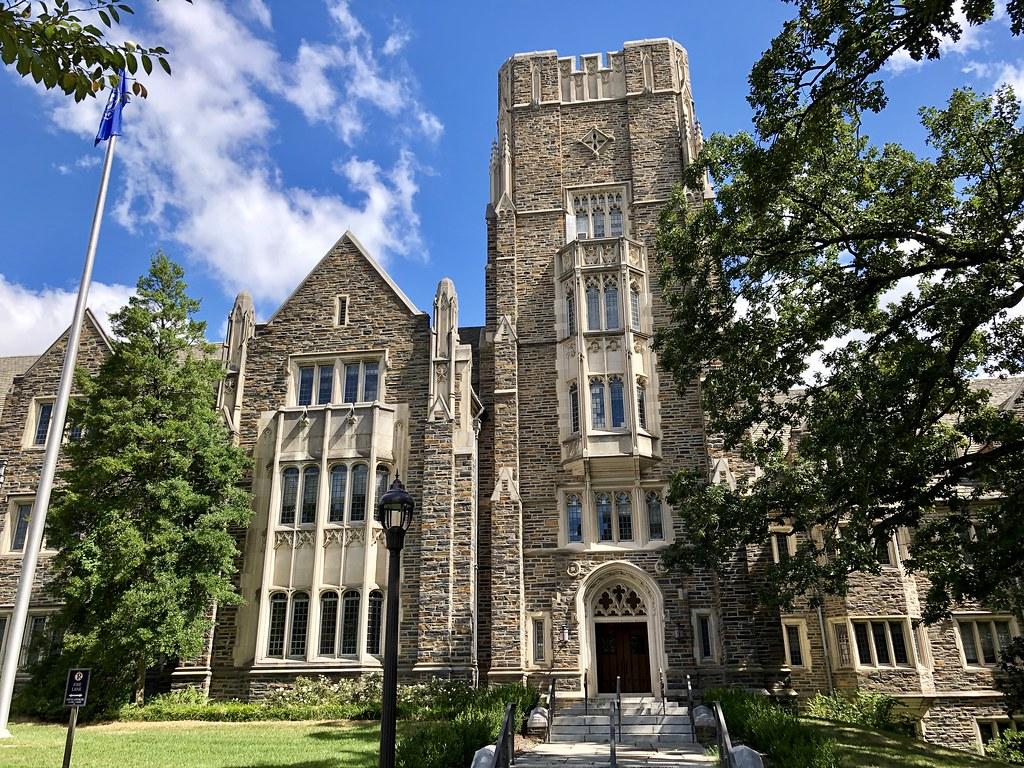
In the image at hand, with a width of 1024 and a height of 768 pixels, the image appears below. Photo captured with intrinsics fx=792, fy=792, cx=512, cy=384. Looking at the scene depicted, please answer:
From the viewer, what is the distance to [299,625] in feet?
72.8

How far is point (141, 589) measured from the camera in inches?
773

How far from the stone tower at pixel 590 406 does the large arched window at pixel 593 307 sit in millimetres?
42

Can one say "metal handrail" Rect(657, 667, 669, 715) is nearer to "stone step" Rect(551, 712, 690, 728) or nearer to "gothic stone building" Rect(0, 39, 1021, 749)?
"gothic stone building" Rect(0, 39, 1021, 749)

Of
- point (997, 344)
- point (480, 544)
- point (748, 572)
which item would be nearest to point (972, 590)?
point (997, 344)

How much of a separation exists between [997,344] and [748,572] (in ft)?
30.2

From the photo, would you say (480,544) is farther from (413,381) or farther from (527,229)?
(527,229)

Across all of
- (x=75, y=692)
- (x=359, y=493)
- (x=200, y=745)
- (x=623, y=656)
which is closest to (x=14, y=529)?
(x=359, y=493)

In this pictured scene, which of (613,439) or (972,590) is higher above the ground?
(613,439)

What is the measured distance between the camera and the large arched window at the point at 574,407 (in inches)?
957

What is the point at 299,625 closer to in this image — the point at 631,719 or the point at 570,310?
the point at 631,719

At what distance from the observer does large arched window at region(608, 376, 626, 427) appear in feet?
78.9

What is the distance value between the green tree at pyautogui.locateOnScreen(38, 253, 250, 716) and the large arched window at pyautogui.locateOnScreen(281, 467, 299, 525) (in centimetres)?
112

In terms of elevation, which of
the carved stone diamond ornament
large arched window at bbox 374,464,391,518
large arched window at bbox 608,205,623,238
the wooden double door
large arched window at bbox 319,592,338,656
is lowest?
the wooden double door

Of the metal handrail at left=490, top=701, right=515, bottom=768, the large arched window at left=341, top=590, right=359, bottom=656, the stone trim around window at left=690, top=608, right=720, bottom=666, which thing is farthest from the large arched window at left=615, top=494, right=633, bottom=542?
the metal handrail at left=490, top=701, right=515, bottom=768
